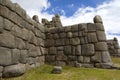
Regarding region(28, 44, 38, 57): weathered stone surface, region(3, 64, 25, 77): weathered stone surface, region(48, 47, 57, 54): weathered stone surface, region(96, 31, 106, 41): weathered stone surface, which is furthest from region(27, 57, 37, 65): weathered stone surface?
region(96, 31, 106, 41): weathered stone surface

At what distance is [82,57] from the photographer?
1102cm

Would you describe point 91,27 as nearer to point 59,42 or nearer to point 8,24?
point 59,42

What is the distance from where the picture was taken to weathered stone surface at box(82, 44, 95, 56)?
10.9 metres

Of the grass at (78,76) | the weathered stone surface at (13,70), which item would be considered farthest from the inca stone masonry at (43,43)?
the grass at (78,76)

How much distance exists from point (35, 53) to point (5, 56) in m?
3.66

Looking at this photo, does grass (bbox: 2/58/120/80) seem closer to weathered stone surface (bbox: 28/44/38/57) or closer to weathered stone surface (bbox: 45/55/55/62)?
weathered stone surface (bbox: 28/44/38/57)

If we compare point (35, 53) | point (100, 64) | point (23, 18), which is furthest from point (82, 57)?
point (23, 18)

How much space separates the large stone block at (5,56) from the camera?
22.7 ft

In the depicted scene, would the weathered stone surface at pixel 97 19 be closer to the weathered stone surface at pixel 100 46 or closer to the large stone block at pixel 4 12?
the weathered stone surface at pixel 100 46

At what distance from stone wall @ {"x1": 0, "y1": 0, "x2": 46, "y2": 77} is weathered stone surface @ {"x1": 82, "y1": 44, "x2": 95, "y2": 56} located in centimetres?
278

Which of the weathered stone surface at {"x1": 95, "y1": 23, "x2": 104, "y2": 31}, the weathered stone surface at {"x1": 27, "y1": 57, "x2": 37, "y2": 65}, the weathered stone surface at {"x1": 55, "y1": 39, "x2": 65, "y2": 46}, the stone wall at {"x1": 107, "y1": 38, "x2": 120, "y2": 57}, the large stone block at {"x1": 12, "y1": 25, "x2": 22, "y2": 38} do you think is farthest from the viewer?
the stone wall at {"x1": 107, "y1": 38, "x2": 120, "y2": 57}

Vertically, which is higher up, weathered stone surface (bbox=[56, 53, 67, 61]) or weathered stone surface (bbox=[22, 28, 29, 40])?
weathered stone surface (bbox=[22, 28, 29, 40])

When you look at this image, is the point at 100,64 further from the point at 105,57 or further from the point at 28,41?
the point at 28,41

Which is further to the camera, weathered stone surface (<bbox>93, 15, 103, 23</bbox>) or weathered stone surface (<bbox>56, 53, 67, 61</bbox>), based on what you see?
weathered stone surface (<bbox>56, 53, 67, 61</bbox>)
